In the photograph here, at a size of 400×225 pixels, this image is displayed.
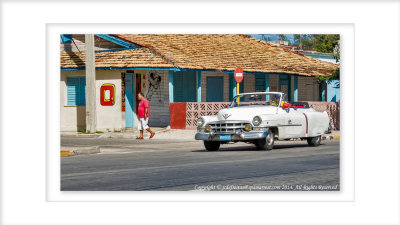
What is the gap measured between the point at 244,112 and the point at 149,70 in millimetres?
11599

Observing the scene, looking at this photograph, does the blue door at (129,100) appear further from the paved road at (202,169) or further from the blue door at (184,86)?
the paved road at (202,169)

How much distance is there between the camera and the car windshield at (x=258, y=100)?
58.0 ft

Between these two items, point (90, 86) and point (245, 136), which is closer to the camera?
point (245, 136)

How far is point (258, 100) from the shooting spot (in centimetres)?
1767

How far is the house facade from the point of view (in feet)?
87.4

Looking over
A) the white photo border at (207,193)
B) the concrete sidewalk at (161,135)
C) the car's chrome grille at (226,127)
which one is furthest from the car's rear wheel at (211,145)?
the white photo border at (207,193)

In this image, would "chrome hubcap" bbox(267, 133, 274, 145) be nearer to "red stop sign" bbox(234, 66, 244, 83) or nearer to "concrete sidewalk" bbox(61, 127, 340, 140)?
→ "red stop sign" bbox(234, 66, 244, 83)

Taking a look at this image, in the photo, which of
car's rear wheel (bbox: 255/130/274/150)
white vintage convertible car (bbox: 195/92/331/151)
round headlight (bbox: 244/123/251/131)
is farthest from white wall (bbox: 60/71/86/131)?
round headlight (bbox: 244/123/251/131)

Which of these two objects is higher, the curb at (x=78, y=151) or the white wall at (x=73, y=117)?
the white wall at (x=73, y=117)

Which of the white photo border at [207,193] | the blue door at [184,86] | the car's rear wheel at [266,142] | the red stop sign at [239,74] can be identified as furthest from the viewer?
the blue door at [184,86]

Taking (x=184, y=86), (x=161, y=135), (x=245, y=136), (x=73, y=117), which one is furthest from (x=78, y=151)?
(x=184, y=86)

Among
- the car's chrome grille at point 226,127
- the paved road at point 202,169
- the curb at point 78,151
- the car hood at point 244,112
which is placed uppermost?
the car hood at point 244,112

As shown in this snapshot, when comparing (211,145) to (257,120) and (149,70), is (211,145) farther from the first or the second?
(149,70)
